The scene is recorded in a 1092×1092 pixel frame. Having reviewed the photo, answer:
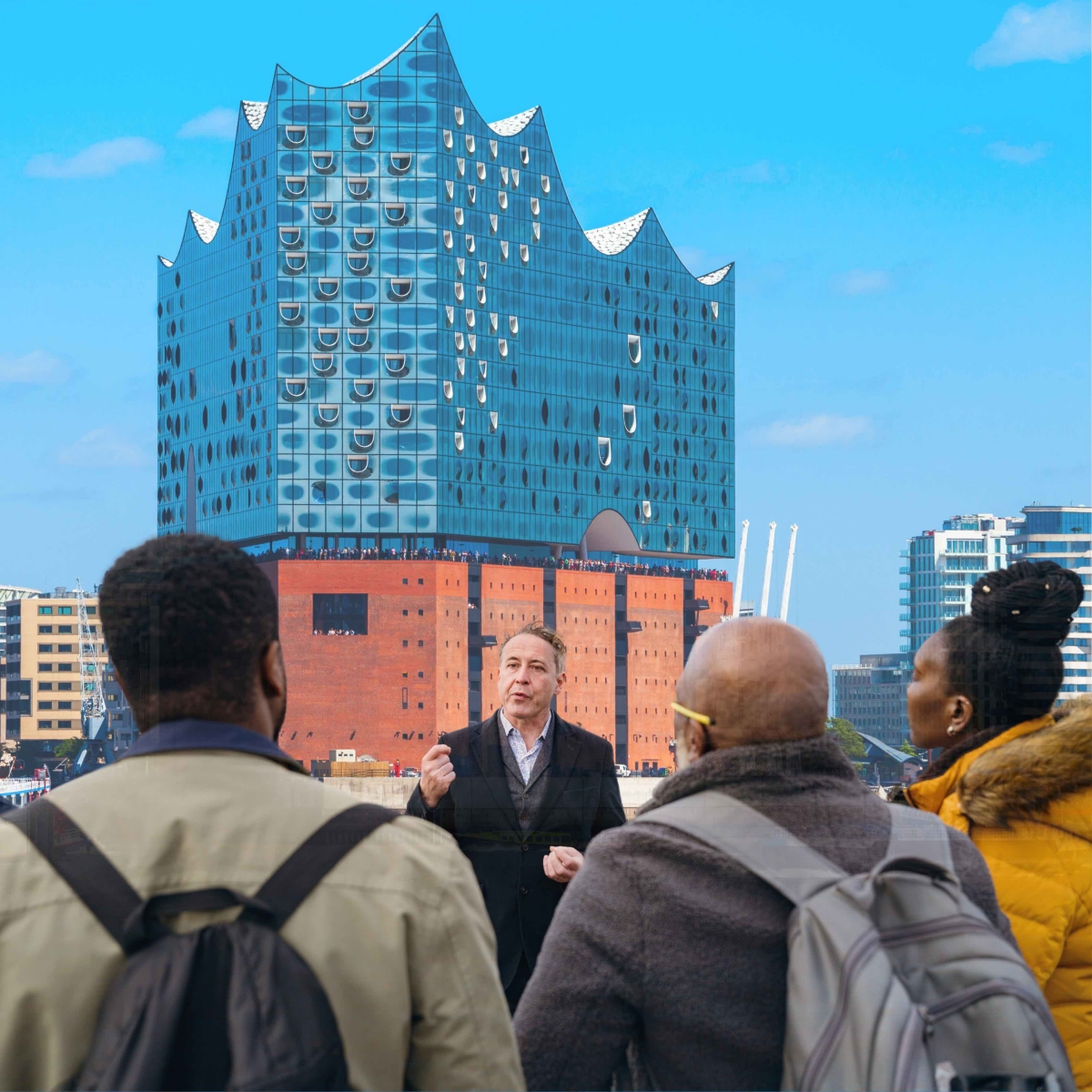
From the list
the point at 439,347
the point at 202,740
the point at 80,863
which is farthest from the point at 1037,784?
the point at 439,347

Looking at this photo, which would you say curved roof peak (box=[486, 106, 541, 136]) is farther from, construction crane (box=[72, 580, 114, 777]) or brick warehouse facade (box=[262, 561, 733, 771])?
construction crane (box=[72, 580, 114, 777])

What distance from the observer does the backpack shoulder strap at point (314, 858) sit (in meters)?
1.99

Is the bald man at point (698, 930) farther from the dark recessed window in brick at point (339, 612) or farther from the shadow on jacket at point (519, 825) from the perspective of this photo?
the dark recessed window in brick at point (339, 612)

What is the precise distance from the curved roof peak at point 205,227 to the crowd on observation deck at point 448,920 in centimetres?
5461

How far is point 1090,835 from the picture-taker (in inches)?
117

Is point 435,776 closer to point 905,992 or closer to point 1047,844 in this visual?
point 1047,844

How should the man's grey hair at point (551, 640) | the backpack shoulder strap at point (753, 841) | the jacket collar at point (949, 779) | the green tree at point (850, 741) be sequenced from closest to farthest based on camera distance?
the backpack shoulder strap at point (753, 841)
the green tree at point (850, 741)
the jacket collar at point (949, 779)
the man's grey hair at point (551, 640)

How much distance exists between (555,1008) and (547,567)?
57.1 metres

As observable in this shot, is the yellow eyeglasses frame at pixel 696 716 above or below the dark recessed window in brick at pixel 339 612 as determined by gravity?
above

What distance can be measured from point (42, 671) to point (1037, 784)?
143 feet

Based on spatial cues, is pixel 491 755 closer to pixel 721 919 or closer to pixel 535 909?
pixel 535 909

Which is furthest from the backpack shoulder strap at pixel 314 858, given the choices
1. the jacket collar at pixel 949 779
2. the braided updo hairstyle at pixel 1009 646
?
the braided updo hairstyle at pixel 1009 646

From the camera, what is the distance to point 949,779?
3254mm

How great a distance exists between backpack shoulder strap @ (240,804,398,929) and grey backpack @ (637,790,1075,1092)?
62cm
